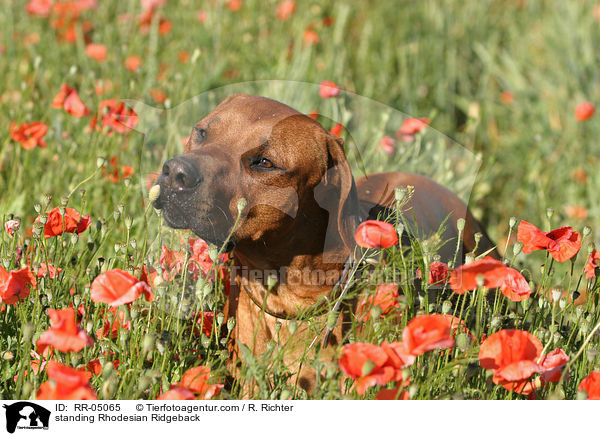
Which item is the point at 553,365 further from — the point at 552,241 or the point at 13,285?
the point at 13,285

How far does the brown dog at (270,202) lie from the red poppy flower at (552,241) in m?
0.33

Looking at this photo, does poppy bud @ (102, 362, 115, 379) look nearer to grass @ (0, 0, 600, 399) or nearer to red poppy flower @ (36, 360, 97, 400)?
grass @ (0, 0, 600, 399)

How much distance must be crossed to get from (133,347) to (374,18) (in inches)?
165

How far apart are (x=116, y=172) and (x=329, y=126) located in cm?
94

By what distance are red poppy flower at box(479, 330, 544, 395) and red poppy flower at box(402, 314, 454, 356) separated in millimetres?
139

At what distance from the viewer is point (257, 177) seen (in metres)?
2.09

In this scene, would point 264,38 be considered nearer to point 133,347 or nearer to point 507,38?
point 507,38

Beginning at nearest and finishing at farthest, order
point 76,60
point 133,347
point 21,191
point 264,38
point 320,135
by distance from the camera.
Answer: point 133,347 < point 320,135 < point 21,191 < point 76,60 < point 264,38

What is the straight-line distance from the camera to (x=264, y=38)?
16.3ft

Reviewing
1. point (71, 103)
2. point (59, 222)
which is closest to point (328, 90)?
point (71, 103)

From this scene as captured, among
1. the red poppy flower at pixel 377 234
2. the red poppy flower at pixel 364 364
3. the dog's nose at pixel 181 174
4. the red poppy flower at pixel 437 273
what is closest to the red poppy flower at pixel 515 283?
the red poppy flower at pixel 437 273

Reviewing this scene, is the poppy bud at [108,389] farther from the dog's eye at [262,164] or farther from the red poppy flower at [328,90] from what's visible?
the red poppy flower at [328,90]

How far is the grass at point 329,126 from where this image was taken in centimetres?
198

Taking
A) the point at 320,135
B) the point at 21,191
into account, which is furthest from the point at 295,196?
the point at 21,191
